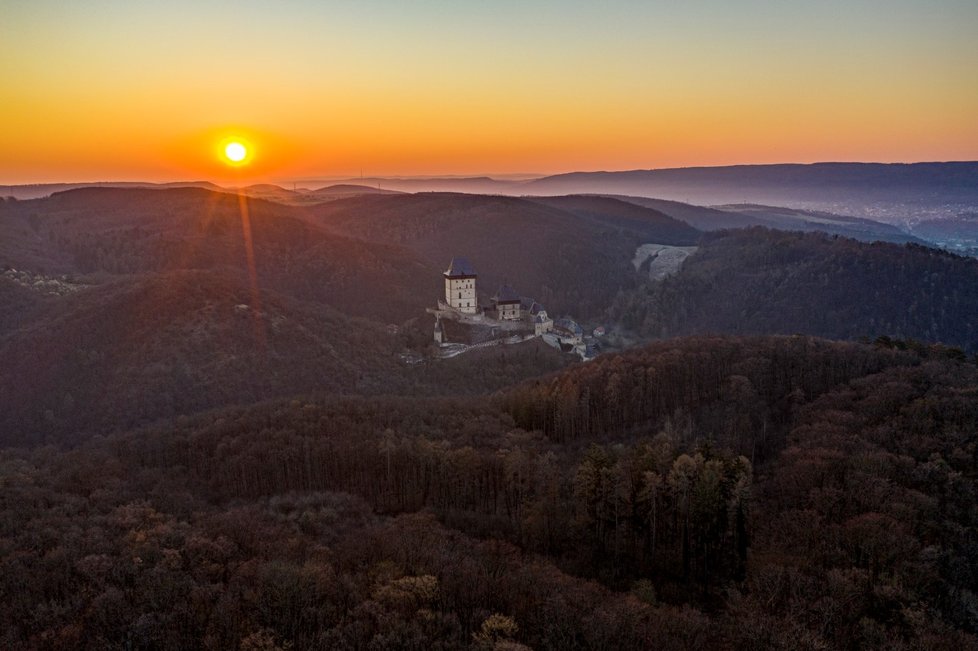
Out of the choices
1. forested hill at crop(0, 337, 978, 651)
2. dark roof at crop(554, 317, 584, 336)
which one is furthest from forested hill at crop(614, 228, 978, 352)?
forested hill at crop(0, 337, 978, 651)

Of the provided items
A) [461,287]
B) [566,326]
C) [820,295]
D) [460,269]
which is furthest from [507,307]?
[820,295]

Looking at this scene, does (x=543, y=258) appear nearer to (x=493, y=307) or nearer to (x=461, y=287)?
(x=493, y=307)

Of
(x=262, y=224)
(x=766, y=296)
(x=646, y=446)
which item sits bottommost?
(x=766, y=296)

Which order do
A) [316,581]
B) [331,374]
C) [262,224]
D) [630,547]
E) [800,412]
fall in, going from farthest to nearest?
[262,224] < [331,374] < [800,412] < [630,547] < [316,581]

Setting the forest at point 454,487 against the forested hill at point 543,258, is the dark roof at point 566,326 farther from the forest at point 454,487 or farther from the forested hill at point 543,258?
the forested hill at point 543,258

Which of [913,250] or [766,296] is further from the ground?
[913,250]

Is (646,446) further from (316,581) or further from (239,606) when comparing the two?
(239,606)

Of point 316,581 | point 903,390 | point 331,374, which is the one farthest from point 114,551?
point 331,374
